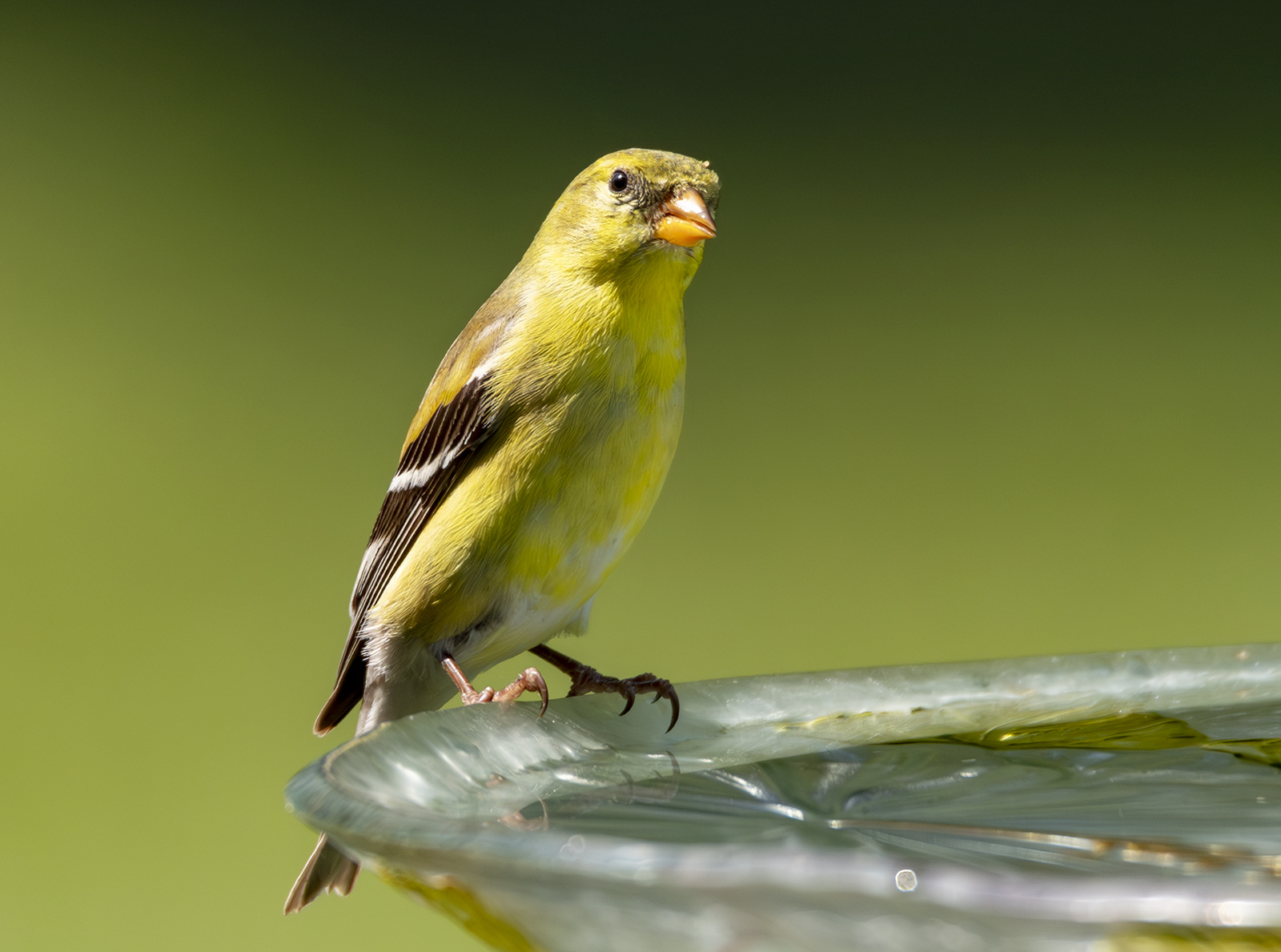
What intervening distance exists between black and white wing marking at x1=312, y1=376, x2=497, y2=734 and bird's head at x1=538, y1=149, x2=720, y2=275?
18 cm

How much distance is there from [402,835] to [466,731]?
313 millimetres

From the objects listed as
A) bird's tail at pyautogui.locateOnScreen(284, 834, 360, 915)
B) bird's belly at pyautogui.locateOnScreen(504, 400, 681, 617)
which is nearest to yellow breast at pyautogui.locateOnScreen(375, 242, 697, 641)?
bird's belly at pyautogui.locateOnScreen(504, 400, 681, 617)

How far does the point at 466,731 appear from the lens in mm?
839

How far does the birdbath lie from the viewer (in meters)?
0.43

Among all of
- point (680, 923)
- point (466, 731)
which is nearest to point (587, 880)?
point (680, 923)

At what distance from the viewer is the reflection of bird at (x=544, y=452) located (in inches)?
45.7

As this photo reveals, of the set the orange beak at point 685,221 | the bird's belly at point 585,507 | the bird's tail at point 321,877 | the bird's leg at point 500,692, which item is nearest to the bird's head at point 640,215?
the orange beak at point 685,221

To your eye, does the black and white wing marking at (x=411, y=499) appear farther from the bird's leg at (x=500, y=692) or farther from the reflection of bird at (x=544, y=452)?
the bird's leg at (x=500, y=692)

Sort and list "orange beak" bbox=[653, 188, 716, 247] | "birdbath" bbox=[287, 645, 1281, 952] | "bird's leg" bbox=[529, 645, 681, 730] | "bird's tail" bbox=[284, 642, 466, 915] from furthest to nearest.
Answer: "bird's tail" bbox=[284, 642, 466, 915], "orange beak" bbox=[653, 188, 716, 247], "bird's leg" bbox=[529, 645, 681, 730], "birdbath" bbox=[287, 645, 1281, 952]

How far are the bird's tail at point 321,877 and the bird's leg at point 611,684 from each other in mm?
313

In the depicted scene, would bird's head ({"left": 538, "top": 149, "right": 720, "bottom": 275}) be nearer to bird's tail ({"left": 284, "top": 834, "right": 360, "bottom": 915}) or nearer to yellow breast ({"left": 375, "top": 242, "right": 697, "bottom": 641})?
yellow breast ({"left": 375, "top": 242, "right": 697, "bottom": 641})

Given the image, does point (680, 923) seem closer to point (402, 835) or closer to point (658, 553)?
point (402, 835)

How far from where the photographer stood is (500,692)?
1.19 m

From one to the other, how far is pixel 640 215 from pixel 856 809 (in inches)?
26.4
